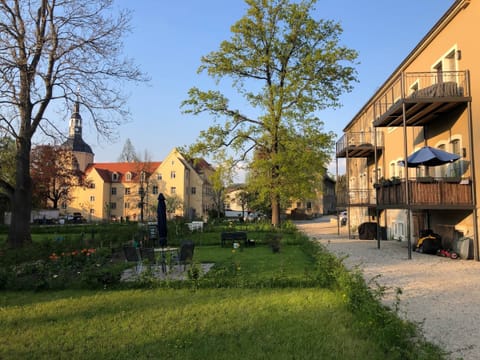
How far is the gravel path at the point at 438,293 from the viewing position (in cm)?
529

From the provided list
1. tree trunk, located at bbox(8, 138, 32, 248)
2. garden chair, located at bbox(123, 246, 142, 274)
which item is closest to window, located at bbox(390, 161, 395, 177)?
garden chair, located at bbox(123, 246, 142, 274)

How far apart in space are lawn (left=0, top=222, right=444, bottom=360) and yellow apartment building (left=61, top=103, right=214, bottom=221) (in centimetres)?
4989

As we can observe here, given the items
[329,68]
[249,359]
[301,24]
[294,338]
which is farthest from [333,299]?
[301,24]

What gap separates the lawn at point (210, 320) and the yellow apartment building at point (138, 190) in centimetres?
4989

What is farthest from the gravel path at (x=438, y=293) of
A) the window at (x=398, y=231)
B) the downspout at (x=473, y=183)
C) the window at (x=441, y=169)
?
the window at (x=398, y=231)

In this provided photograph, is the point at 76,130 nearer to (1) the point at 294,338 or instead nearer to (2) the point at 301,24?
(2) the point at 301,24

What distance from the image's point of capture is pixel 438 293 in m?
7.98

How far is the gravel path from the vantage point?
17.3 ft

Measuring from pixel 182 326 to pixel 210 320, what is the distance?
0.48m

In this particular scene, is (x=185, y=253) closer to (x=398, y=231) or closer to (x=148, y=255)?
(x=148, y=255)

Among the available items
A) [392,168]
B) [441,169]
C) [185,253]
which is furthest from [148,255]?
[392,168]

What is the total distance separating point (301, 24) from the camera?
76.1 ft

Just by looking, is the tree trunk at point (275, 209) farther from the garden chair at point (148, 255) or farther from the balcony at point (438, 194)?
the garden chair at point (148, 255)

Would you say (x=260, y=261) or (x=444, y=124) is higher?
(x=444, y=124)
